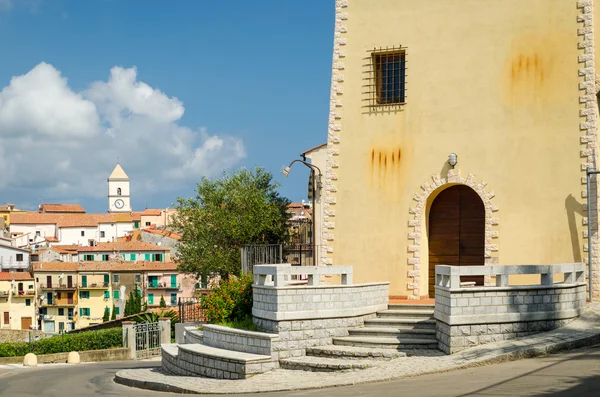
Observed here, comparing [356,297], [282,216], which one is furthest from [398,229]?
[282,216]

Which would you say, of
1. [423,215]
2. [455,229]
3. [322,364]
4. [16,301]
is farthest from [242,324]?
[16,301]

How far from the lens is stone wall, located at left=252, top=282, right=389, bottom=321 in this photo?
17.4 m

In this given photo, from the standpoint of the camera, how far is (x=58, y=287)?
9419 cm

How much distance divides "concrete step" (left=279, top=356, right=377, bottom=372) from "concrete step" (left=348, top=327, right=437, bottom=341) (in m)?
1.27

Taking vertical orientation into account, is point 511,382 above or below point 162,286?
above

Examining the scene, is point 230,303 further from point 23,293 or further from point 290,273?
point 23,293

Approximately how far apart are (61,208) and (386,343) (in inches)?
6598

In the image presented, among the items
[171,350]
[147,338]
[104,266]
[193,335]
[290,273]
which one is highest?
[290,273]

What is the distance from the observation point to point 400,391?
13305mm

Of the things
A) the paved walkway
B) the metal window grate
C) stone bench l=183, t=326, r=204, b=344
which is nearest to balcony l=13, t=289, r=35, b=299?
stone bench l=183, t=326, r=204, b=344

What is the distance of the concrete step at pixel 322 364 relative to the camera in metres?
16.2

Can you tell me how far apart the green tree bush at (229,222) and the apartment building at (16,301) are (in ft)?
179

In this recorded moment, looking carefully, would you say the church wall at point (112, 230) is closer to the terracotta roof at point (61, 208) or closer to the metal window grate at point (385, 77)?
the terracotta roof at point (61, 208)

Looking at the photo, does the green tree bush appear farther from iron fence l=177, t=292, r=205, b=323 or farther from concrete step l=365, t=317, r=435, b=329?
concrete step l=365, t=317, r=435, b=329
